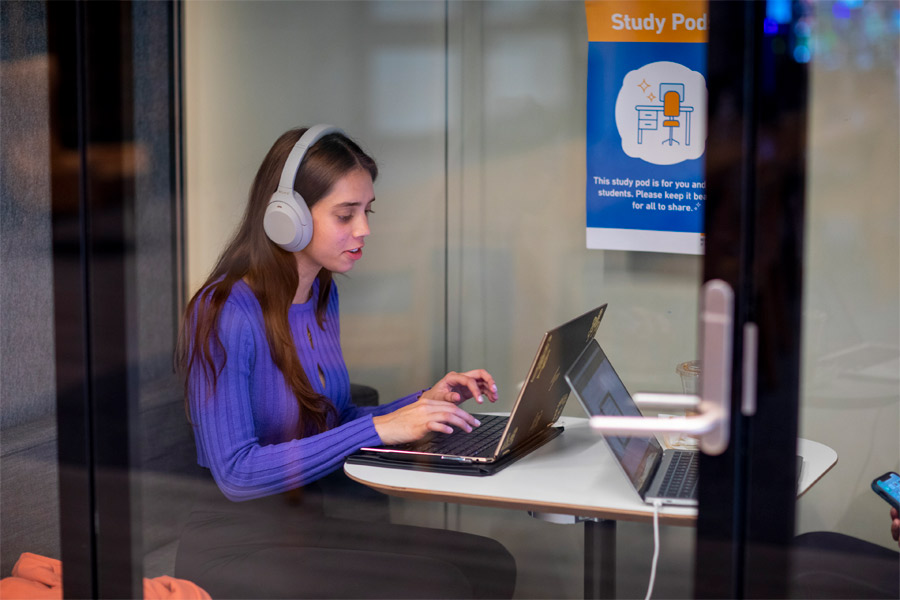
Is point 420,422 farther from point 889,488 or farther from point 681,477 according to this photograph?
point 889,488

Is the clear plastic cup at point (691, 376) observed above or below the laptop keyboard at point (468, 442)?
above

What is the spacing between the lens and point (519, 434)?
1.33m

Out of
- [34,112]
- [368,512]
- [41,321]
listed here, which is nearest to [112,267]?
[41,321]

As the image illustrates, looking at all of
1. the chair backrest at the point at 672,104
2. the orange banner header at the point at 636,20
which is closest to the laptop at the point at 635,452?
the chair backrest at the point at 672,104

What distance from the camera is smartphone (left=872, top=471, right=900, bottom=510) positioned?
3.25 feet

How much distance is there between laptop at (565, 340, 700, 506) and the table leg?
170 mm

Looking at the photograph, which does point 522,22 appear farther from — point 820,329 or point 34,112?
point 820,329

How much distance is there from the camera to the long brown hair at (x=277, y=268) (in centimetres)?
146

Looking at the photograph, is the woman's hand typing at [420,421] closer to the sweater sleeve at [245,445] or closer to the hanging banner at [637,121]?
the sweater sleeve at [245,445]

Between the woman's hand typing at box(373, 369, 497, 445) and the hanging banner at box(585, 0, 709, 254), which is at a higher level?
the hanging banner at box(585, 0, 709, 254)

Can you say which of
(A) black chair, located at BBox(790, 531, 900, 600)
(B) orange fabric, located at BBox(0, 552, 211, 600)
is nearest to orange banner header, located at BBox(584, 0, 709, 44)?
(A) black chair, located at BBox(790, 531, 900, 600)

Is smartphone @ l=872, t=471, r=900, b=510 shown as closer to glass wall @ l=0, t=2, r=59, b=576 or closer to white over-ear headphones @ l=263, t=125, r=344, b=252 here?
white over-ear headphones @ l=263, t=125, r=344, b=252

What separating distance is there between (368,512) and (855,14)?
1153 millimetres

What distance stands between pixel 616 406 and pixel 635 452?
85 mm
